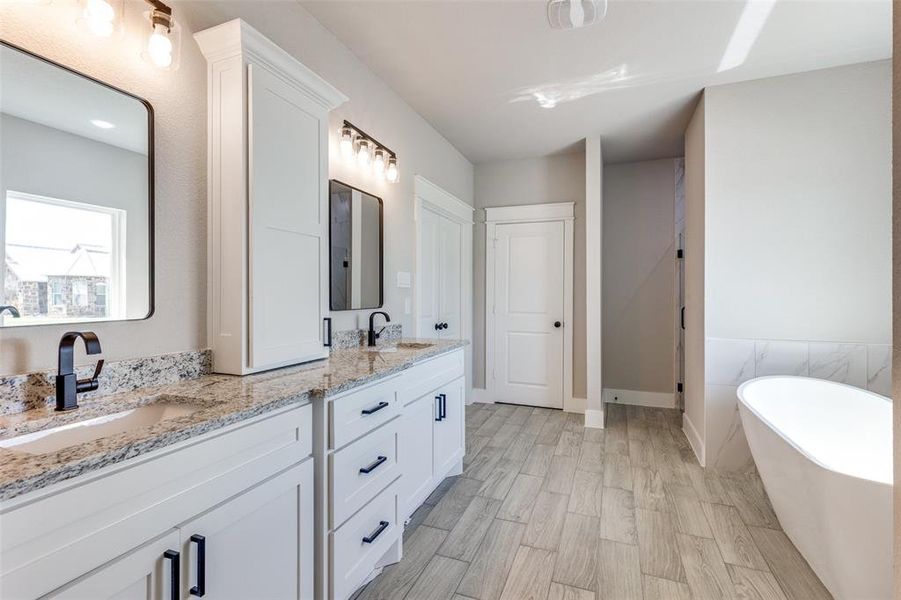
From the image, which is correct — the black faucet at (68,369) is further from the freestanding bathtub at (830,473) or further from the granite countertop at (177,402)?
the freestanding bathtub at (830,473)

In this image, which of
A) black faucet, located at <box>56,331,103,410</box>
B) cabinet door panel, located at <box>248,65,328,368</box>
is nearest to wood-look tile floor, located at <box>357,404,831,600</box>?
cabinet door panel, located at <box>248,65,328,368</box>

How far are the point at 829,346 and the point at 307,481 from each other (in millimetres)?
3190

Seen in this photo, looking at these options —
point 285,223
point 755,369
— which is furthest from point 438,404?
point 755,369

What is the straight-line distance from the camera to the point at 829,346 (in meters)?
2.69

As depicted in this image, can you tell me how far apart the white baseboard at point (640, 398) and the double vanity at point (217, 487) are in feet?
10.9

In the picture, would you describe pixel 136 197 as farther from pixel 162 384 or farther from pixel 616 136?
pixel 616 136

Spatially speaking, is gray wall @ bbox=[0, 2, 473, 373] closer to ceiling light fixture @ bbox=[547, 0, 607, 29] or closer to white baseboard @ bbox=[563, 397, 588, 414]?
ceiling light fixture @ bbox=[547, 0, 607, 29]

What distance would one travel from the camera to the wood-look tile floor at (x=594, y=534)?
172cm

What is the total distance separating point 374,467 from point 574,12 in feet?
7.13

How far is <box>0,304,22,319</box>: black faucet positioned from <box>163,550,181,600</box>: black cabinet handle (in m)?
0.77

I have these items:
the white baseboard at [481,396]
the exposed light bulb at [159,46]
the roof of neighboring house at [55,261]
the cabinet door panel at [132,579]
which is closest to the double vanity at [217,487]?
the cabinet door panel at [132,579]

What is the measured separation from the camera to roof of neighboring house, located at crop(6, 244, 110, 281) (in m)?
1.13

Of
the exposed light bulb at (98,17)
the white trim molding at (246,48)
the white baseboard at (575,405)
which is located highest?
the white trim molding at (246,48)

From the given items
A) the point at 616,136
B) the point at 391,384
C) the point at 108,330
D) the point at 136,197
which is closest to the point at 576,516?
the point at 391,384
